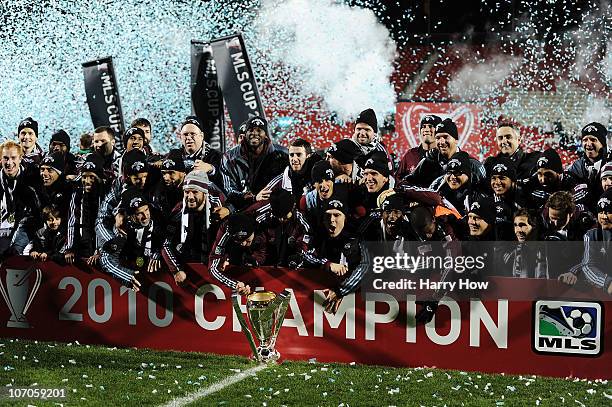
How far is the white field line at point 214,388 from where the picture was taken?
447cm

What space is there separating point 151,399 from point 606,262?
8.61 ft

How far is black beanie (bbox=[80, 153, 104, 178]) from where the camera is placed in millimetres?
6348

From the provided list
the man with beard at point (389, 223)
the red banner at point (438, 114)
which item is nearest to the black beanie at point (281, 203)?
the man with beard at point (389, 223)

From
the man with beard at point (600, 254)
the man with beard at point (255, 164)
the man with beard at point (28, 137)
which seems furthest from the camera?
the man with beard at point (28, 137)

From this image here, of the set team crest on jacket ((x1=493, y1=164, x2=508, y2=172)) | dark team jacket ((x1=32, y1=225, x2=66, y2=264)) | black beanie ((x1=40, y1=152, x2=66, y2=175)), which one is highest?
black beanie ((x1=40, y1=152, x2=66, y2=175))

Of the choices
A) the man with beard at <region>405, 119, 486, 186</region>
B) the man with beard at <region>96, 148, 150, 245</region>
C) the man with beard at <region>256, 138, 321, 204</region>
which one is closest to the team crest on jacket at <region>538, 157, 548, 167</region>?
the man with beard at <region>405, 119, 486, 186</region>

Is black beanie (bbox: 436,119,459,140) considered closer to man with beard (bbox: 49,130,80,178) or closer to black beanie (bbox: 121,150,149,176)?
black beanie (bbox: 121,150,149,176)

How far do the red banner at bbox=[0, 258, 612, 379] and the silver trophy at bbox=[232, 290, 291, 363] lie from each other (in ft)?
0.95

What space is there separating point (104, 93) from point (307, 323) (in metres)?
7.24

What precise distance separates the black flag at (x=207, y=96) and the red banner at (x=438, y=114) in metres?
5.56

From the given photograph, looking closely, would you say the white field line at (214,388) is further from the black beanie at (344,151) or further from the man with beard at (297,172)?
the black beanie at (344,151)

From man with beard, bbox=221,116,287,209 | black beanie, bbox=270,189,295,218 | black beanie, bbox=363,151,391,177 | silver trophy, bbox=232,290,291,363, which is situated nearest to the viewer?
silver trophy, bbox=232,290,291,363

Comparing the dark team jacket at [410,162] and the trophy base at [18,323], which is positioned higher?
the dark team jacket at [410,162]

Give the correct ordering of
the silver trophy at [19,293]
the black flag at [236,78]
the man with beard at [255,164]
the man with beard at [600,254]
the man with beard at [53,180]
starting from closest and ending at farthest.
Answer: the man with beard at [600,254] → the silver trophy at [19,293] → the man with beard at [53,180] → the man with beard at [255,164] → the black flag at [236,78]
